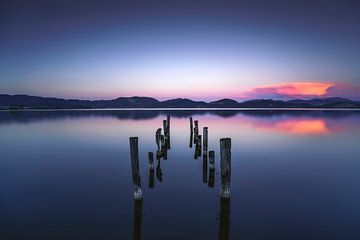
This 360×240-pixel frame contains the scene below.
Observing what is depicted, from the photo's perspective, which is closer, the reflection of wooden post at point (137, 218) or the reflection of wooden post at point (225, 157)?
the reflection of wooden post at point (137, 218)

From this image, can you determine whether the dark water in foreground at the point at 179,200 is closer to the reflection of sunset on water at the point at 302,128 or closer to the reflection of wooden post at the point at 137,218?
the reflection of wooden post at the point at 137,218

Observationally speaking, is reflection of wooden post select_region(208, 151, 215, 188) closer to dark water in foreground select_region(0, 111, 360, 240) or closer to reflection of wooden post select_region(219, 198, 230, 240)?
dark water in foreground select_region(0, 111, 360, 240)

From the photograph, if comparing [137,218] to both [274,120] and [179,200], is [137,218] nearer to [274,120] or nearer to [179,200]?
[179,200]

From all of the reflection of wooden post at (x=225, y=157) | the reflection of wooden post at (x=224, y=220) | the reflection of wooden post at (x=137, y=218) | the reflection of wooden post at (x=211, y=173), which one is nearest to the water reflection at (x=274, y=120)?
the reflection of wooden post at (x=211, y=173)

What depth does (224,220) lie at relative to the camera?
805cm

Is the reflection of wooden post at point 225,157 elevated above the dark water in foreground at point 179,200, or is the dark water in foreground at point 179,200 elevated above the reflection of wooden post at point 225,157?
the reflection of wooden post at point 225,157

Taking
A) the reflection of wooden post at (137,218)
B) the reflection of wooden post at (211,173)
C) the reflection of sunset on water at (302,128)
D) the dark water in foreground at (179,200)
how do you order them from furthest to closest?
1. the reflection of sunset on water at (302,128)
2. the reflection of wooden post at (211,173)
3. the dark water in foreground at (179,200)
4. the reflection of wooden post at (137,218)

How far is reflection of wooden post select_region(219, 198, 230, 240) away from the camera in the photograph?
7.30 metres

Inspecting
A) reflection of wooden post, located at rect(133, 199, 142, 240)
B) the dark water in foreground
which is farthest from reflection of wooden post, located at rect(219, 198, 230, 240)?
reflection of wooden post, located at rect(133, 199, 142, 240)

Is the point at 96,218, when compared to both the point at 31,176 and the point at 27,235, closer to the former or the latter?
the point at 27,235

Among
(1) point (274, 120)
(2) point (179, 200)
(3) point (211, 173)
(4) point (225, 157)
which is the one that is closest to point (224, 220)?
(4) point (225, 157)

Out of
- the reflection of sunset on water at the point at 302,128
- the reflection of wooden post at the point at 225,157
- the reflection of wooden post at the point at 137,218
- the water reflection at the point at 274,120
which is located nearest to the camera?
the reflection of wooden post at the point at 137,218

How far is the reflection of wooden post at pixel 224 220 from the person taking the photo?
7.30 metres

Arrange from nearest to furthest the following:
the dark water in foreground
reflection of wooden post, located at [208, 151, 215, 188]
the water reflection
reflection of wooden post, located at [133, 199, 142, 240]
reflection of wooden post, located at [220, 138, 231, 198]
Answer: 1. reflection of wooden post, located at [133, 199, 142, 240]
2. the dark water in foreground
3. reflection of wooden post, located at [220, 138, 231, 198]
4. reflection of wooden post, located at [208, 151, 215, 188]
5. the water reflection
